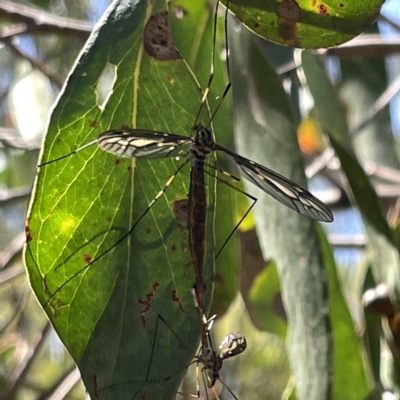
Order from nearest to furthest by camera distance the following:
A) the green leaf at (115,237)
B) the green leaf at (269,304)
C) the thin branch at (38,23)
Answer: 1. the green leaf at (115,237)
2. the green leaf at (269,304)
3. the thin branch at (38,23)

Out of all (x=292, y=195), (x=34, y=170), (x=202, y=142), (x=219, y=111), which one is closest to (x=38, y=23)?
(x=34, y=170)

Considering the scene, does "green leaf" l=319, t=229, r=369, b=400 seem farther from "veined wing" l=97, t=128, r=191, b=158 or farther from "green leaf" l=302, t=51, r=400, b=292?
"veined wing" l=97, t=128, r=191, b=158

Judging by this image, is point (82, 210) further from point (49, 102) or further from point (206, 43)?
point (49, 102)

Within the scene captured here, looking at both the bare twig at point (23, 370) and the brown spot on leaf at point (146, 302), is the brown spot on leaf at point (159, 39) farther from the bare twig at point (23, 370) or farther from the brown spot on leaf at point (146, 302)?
the bare twig at point (23, 370)

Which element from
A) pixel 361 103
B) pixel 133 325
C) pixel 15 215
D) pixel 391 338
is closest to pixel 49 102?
pixel 361 103

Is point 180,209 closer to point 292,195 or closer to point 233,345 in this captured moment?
point 292,195

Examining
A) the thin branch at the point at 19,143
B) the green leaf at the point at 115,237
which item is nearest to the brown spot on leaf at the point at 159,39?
the green leaf at the point at 115,237

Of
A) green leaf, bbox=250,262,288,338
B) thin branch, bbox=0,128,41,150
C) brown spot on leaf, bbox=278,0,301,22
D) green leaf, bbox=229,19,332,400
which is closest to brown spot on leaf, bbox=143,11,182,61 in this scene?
brown spot on leaf, bbox=278,0,301,22
